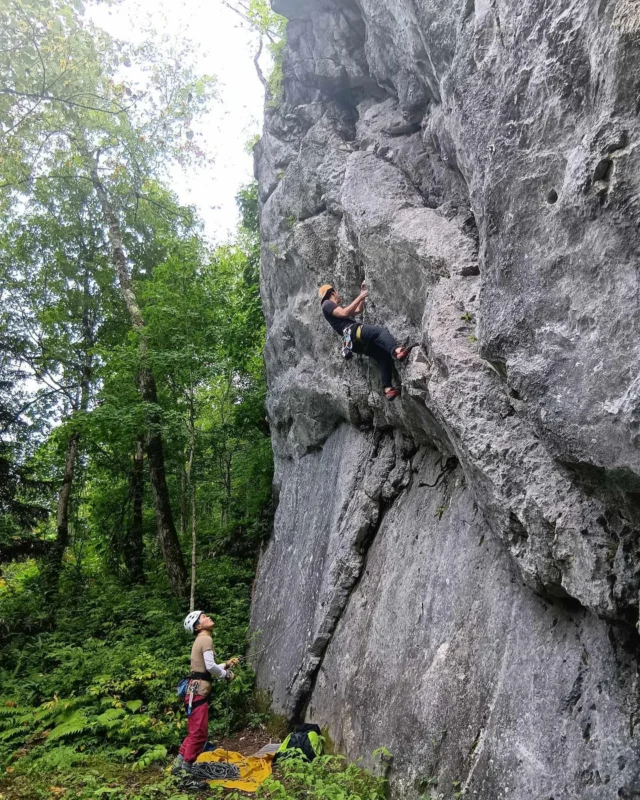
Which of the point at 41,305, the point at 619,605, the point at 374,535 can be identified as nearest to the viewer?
the point at 619,605

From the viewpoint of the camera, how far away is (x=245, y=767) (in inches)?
261

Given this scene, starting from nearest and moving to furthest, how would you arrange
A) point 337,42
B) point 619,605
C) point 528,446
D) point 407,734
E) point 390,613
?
point 619,605 → point 528,446 → point 407,734 → point 390,613 → point 337,42

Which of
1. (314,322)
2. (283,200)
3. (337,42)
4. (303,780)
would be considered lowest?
(303,780)

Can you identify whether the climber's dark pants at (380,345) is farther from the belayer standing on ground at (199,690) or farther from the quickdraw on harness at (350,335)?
the belayer standing on ground at (199,690)

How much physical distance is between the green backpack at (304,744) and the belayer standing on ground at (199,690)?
3.26 feet

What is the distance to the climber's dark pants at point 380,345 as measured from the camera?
7.14m

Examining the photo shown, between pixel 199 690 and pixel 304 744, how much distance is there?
1.43 m

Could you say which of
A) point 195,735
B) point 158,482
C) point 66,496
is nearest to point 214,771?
point 195,735

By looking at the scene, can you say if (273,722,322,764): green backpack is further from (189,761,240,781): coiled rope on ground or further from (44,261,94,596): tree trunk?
(44,261,94,596): tree trunk

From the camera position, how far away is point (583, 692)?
3949 millimetres

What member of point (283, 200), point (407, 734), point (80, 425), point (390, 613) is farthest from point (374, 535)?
point (80, 425)

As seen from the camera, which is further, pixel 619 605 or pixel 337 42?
pixel 337 42

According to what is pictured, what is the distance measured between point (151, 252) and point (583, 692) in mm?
19845

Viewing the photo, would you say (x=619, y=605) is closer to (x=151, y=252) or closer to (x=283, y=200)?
(x=283, y=200)
